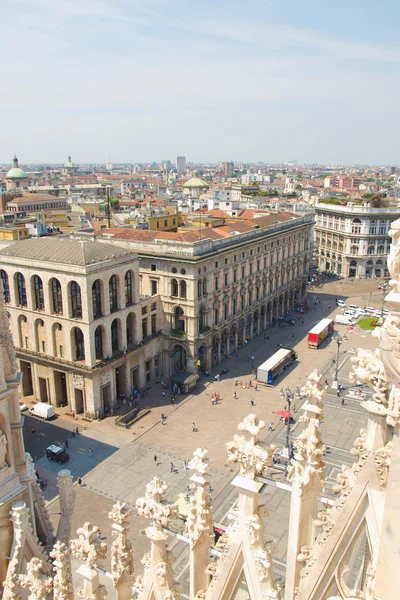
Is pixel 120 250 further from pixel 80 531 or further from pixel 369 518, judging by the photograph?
pixel 369 518

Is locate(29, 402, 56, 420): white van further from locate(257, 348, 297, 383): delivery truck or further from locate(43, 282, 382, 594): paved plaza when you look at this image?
locate(257, 348, 297, 383): delivery truck

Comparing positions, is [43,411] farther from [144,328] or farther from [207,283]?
[207,283]

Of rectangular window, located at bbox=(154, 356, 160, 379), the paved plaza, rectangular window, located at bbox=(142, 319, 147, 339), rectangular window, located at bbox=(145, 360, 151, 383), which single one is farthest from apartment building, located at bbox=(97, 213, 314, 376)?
the paved plaza

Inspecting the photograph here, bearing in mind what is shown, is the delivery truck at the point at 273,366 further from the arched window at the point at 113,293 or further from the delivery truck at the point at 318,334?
the arched window at the point at 113,293

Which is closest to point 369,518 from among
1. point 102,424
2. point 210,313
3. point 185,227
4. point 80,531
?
point 80,531

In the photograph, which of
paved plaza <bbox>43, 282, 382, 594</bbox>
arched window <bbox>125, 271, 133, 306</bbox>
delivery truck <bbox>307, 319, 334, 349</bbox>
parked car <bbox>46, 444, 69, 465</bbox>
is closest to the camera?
paved plaza <bbox>43, 282, 382, 594</bbox>

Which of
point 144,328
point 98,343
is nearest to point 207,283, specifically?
point 144,328

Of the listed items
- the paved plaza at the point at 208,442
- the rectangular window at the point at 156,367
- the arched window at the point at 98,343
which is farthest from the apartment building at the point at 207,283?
the arched window at the point at 98,343
